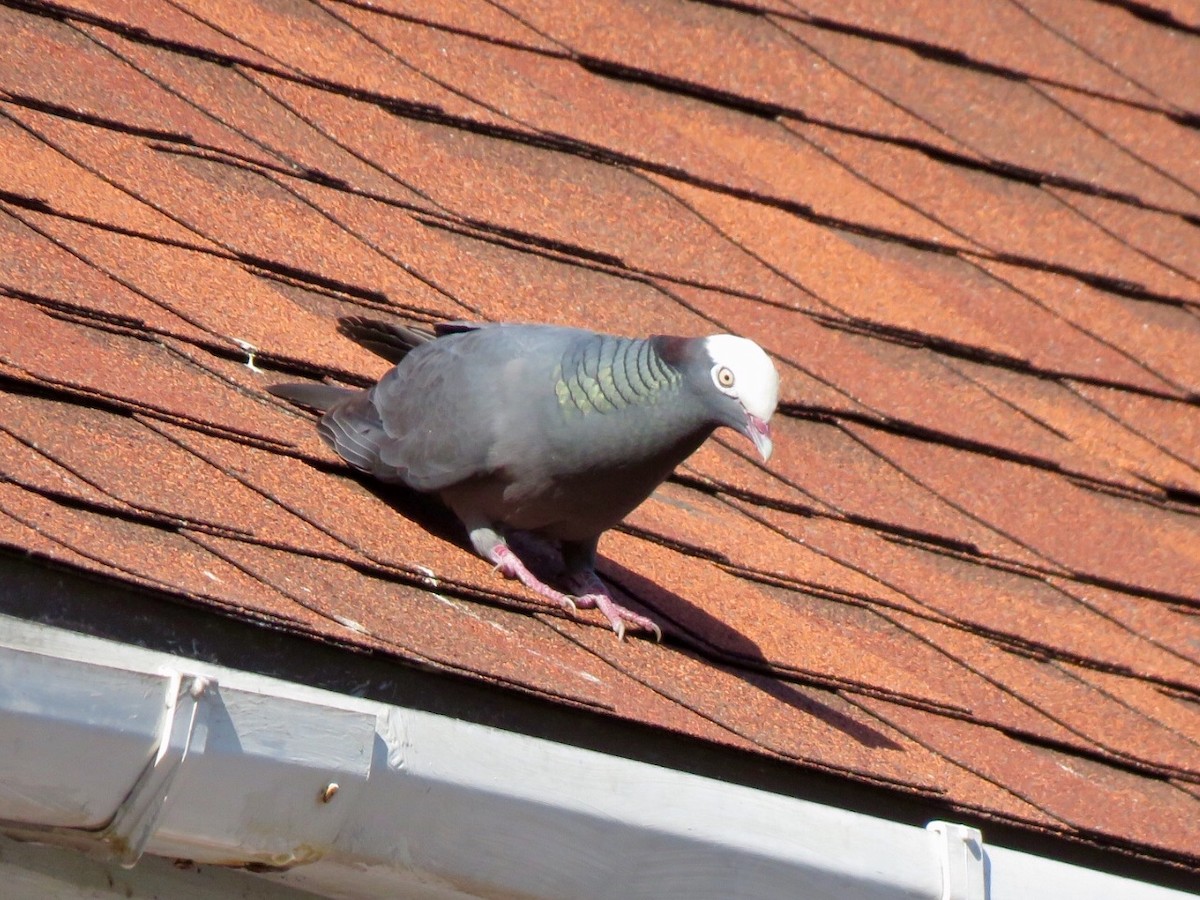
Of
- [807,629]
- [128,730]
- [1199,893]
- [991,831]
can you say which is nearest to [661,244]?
[807,629]

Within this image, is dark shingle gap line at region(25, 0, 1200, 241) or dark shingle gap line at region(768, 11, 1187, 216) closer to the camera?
dark shingle gap line at region(25, 0, 1200, 241)

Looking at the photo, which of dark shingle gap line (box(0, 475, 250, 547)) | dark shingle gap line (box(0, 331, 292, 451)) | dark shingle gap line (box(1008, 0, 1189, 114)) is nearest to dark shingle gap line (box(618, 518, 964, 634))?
dark shingle gap line (box(0, 331, 292, 451))

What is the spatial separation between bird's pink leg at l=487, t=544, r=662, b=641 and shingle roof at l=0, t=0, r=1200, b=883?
3 cm

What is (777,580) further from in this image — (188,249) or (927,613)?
(188,249)

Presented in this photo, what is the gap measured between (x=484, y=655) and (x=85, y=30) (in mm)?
1408

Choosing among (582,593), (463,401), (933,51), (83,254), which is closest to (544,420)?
(463,401)

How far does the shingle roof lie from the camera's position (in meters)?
2.49

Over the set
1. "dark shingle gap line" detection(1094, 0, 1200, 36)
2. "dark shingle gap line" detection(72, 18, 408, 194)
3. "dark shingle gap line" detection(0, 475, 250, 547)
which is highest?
"dark shingle gap line" detection(1094, 0, 1200, 36)

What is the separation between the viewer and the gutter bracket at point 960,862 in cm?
231

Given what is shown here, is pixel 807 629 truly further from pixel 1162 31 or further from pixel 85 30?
pixel 1162 31

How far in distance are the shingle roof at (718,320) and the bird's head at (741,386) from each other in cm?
26

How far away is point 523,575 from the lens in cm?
273

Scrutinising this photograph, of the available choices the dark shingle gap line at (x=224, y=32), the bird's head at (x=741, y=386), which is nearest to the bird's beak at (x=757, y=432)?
the bird's head at (x=741, y=386)

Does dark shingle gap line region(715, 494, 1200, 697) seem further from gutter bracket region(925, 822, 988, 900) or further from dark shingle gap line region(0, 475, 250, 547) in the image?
dark shingle gap line region(0, 475, 250, 547)
